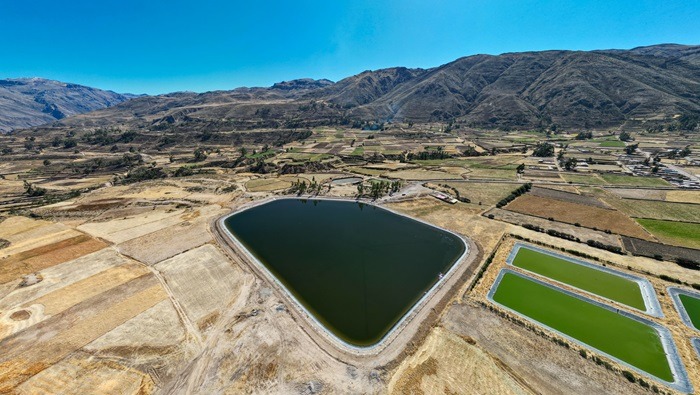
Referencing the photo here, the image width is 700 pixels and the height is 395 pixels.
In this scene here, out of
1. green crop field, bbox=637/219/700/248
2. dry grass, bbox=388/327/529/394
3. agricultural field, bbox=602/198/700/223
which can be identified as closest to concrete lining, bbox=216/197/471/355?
dry grass, bbox=388/327/529/394

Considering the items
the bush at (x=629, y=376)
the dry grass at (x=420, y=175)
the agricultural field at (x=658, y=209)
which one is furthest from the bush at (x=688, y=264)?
the dry grass at (x=420, y=175)

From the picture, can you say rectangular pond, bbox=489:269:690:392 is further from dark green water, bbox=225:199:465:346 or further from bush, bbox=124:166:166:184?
bush, bbox=124:166:166:184

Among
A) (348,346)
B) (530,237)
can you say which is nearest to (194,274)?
(348,346)

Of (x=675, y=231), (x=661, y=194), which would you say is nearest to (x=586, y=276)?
(x=675, y=231)

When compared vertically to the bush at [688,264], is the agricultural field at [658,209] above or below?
above

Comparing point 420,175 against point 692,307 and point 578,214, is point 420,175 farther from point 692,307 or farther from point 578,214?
point 692,307

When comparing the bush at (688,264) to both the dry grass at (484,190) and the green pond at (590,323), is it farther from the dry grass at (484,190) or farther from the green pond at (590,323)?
the dry grass at (484,190)

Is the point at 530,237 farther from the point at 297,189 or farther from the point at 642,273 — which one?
the point at 297,189
